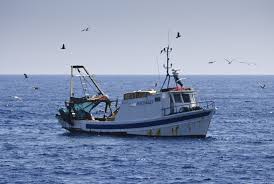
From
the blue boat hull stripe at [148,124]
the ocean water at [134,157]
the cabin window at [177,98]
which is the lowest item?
the ocean water at [134,157]

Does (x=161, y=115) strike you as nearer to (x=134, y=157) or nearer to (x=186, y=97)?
(x=186, y=97)

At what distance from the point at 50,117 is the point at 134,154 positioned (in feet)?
142

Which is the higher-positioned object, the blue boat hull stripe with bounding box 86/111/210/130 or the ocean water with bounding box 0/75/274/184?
the blue boat hull stripe with bounding box 86/111/210/130

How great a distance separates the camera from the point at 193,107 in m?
74.4

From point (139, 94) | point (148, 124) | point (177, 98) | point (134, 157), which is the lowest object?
point (134, 157)

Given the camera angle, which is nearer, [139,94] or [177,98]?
[177,98]

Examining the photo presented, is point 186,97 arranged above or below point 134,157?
above

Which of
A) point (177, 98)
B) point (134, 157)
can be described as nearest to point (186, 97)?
point (177, 98)

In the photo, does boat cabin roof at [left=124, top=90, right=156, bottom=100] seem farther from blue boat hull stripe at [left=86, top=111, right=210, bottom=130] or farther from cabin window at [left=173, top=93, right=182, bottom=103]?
blue boat hull stripe at [left=86, top=111, right=210, bottom=130]

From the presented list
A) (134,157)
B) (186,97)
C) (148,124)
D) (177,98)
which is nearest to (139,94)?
(148,124)

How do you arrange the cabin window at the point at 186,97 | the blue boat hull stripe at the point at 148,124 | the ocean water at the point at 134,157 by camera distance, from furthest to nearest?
the cabin window at the point at 186,97 < the blue boat hull stripe at the point at 148,124 < the ocean water at the point at 134,157

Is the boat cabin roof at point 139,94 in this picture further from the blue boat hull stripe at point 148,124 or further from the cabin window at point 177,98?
the blue boat hull stripe at point 148,124

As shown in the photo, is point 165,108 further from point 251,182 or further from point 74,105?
point 251,182

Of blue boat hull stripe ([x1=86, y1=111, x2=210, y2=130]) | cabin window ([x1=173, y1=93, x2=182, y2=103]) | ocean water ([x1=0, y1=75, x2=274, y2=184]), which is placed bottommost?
ocean water ([x1=0, y1=75, x2=274, y2=184])
